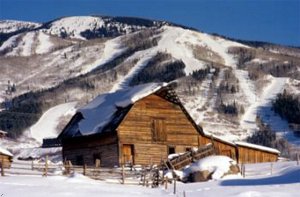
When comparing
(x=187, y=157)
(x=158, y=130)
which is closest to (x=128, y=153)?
(x=158, y=130)

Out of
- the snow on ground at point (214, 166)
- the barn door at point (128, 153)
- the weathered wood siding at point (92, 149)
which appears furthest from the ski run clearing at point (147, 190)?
the weathered wood siding at point (92, 149)

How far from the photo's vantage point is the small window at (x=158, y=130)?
59.2 meters

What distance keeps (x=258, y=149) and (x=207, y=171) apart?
20.3 metres

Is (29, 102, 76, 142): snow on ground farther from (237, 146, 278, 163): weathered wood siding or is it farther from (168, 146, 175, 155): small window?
(168, 146, 175, 155): small window

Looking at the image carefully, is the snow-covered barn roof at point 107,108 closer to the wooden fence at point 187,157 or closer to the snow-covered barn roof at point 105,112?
the snow-covered barn roof at point 105,112

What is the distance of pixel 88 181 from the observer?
4147cm

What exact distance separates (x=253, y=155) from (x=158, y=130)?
29.9 ft

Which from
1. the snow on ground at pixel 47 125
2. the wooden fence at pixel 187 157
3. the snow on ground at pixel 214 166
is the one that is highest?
the snow on ground at pixel 47 125

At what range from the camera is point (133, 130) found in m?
57.9

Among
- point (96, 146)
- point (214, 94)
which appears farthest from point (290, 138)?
point (96, 146)

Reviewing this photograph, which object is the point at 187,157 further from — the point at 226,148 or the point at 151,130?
the point at 226,148

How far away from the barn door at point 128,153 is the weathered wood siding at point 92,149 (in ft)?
2.08

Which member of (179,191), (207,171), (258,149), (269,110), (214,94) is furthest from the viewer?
(214,94)

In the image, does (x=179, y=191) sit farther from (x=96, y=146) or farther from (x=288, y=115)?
(x=288, y=115)
